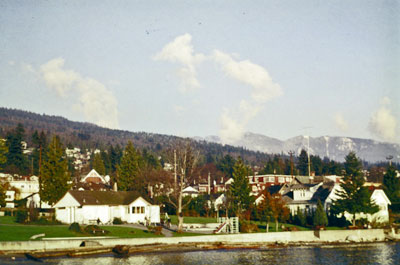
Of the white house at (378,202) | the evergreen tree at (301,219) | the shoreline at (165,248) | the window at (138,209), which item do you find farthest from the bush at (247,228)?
the white house at (378,202)

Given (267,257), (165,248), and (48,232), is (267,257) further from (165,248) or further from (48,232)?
(48,232)

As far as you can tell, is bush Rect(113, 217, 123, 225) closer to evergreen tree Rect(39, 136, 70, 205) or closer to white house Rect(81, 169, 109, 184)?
evergreen tree Rect(39, 136, 70, 205)

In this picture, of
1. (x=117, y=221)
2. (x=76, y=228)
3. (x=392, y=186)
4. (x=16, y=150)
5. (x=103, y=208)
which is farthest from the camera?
(x=16, y=150)

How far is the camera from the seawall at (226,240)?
1842 inches

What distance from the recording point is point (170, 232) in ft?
198

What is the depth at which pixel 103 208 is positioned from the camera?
224 ft

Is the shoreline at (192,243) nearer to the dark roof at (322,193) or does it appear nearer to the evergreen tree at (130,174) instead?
the dark roof at (322,193)

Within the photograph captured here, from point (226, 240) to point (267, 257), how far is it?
8544 millimetres

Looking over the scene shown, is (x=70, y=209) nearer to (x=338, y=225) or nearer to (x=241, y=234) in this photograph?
(x=241, y=234)

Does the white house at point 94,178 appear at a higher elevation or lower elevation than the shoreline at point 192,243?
higher

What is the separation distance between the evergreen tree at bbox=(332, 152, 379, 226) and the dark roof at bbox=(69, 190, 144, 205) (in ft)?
90.4

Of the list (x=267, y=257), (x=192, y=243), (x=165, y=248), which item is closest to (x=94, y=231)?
(x=165, y=248)

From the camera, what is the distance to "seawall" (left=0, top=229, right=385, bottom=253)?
153ft

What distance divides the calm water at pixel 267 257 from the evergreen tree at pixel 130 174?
41.2m
